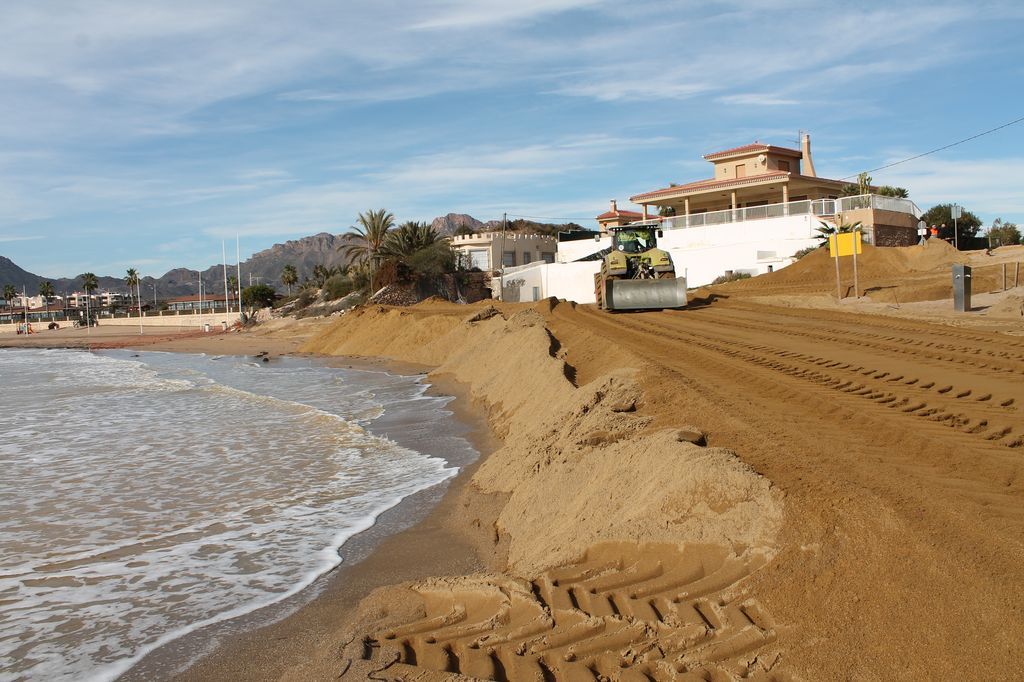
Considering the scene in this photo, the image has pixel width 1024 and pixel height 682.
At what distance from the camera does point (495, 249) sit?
6669 centimetres

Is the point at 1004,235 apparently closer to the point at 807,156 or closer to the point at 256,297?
the point at 807,156

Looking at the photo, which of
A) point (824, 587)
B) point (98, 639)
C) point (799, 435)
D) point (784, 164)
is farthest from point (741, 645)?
point (784, 164)

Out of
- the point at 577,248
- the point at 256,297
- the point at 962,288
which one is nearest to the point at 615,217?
the point at 577,248

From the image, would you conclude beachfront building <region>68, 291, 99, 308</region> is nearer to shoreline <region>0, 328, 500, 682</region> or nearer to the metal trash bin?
the metal trash bin

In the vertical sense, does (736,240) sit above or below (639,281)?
above

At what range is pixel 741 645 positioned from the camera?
3754mm

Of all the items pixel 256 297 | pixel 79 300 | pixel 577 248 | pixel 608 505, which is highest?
pixel 79 300

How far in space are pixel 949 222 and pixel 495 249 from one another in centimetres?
3309

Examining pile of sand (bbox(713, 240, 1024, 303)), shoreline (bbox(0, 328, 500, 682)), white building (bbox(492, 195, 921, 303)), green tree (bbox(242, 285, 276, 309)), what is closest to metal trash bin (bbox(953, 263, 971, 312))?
pile of sand (bbox(713, 240, 1024, 303))

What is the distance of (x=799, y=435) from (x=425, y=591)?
3358 mm

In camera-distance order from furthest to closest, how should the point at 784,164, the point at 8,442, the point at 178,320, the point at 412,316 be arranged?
the point at 178,320 → the point at 784,164 → the point at 412,316 → the point at 8,442

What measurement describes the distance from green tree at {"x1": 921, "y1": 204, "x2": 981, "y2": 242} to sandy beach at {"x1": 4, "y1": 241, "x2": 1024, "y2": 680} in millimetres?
50924

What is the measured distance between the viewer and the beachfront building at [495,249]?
6662 centimetres

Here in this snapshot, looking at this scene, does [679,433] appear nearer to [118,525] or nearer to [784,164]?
[118,525]
